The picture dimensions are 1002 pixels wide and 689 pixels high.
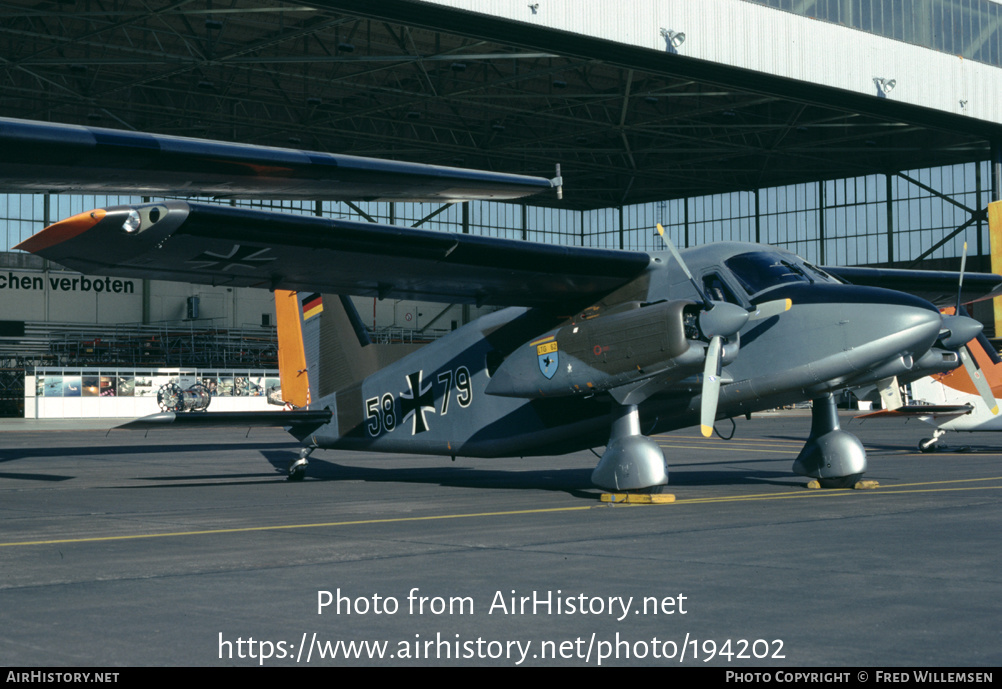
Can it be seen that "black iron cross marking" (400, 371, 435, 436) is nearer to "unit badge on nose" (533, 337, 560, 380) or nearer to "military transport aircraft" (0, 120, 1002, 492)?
"military transport aircraft" (0, 120, 1002, 492)

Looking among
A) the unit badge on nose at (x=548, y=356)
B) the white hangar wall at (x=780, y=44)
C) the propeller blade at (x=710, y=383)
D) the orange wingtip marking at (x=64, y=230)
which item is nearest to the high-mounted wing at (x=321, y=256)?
the orange wingtip marking at (x=64, y=230)

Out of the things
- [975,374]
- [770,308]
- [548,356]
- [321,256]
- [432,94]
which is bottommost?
[975,374]

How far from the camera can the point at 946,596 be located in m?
7.43

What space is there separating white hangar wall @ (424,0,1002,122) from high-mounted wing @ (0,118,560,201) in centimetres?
1646

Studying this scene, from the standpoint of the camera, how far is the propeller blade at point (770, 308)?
14383 mm

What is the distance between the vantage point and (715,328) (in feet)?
46.0

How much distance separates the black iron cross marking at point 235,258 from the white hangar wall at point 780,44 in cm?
2295

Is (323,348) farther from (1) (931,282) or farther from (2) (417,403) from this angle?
(1) (931,282)

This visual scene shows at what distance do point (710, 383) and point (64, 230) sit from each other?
8665 millimetres

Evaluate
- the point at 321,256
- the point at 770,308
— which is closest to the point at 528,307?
the point at 321,256

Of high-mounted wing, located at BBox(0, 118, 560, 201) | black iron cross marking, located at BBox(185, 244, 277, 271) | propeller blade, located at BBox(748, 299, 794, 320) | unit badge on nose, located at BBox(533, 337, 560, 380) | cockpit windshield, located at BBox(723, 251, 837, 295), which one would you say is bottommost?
unit badge on nose, located at BBox(533, 337, 560, 380)

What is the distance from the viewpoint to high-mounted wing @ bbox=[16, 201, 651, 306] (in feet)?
42.1

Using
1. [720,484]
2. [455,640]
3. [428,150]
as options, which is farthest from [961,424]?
[428,150]

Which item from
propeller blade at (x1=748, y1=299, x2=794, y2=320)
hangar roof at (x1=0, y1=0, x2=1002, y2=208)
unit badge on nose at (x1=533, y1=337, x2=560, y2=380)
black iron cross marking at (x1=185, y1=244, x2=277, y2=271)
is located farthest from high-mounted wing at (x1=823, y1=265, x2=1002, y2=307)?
hangar roof at (x1=0, y1=0, x2=1002, y2=208)
